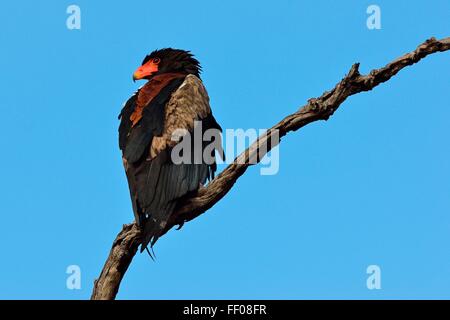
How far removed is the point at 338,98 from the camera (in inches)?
326

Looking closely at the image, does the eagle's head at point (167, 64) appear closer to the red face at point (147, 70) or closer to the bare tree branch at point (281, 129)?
the red face at point (147, 70)

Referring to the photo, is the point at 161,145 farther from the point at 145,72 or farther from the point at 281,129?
the point at 145,72

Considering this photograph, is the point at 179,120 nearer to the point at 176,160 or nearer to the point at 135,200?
the point at 176,160

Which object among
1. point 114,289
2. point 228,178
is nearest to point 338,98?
point 228,178

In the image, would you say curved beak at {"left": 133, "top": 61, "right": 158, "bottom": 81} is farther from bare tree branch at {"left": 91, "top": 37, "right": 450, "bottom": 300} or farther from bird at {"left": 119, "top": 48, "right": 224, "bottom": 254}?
bare tree branch at {"left": 91, "top": 37, "right": 450, "bottom": 300}

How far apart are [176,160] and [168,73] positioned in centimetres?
186

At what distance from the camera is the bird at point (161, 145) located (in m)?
8.86

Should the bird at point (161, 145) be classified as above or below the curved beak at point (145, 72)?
below

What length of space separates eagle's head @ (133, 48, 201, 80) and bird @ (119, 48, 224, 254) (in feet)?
1.65

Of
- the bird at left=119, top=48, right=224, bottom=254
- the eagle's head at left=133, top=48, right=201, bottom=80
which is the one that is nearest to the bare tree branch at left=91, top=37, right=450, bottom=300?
the bird at left=119, top=48, right=224, bottom=254

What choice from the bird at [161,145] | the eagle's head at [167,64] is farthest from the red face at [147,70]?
the bird at [161,145]

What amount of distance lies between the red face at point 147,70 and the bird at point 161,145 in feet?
2.05

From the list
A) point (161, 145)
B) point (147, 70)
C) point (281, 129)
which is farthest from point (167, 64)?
point (281, 129)

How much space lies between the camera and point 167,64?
10.9 m
